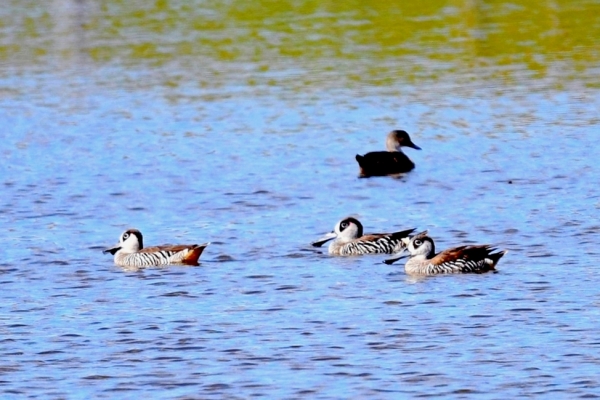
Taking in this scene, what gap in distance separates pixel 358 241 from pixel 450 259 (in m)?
1.73

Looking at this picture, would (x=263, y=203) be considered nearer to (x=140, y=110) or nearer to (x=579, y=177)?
(x=579, y=177)

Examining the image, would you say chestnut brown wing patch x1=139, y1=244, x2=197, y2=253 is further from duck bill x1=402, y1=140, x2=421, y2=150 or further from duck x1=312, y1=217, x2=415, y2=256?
duck bill x1=402, y1=140, x2=421, y2=150

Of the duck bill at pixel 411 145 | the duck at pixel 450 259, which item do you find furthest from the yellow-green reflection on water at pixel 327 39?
the duck at pixel 450 259

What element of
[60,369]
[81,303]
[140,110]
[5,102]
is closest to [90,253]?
[81,303]

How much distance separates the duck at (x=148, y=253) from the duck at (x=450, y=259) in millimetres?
2274

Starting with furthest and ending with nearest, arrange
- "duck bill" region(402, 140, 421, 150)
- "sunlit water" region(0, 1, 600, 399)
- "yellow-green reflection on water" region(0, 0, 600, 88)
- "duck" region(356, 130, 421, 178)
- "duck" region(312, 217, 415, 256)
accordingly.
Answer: "yellow-green reflection on water" region(0, 0, 600, 88)
"duck bill" region(402, 140, 421, 150)
"duck" region(356, 130, 421, 178)
"duck" region(312, 217, 415, 256)
"sunlit water" region(0, 1, 600, 399)

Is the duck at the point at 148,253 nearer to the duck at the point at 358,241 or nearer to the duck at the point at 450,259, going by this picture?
the duck at the point at 358,241

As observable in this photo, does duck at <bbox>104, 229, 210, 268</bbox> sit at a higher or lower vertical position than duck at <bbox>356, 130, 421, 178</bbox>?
lower

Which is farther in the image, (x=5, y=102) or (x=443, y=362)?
(x=5, y=102)

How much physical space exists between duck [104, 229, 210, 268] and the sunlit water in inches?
6.8

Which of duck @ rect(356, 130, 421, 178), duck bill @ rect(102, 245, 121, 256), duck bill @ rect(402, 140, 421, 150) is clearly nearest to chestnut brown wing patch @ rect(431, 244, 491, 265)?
duck bill @ rect(102, 245, 121, 256)

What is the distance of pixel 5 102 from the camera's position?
3222cm

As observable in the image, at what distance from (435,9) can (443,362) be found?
38484 mm

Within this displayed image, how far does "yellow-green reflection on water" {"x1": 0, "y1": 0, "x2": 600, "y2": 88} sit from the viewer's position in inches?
1364
